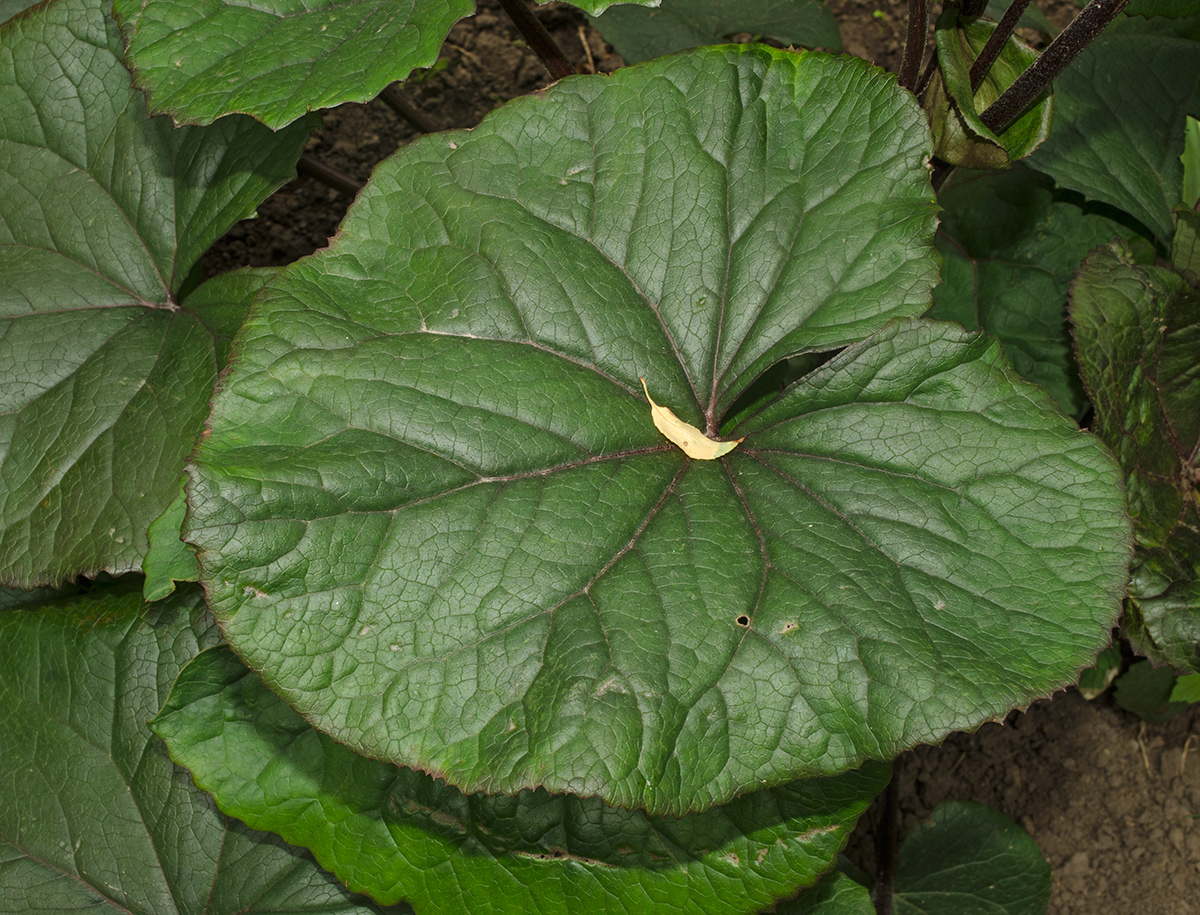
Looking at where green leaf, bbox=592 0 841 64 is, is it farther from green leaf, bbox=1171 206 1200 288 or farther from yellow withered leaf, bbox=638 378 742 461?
yellow withered leaf, bbox=638 378 742 461

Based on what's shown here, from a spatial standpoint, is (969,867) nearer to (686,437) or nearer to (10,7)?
(686,437)

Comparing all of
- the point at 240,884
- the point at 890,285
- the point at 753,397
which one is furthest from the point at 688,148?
the point at 240,884

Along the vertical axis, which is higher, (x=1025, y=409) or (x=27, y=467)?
(x=27, y=467)

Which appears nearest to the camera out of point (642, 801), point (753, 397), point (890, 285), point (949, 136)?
point (642, 801)

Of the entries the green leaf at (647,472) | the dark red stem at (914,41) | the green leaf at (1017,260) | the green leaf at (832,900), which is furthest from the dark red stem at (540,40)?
the green leaf at (832,900)

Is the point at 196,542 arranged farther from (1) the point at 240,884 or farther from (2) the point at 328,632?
(1) the point at 240,884

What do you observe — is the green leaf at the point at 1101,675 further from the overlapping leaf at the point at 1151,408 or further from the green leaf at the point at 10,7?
the green leaf at the point at 10,7

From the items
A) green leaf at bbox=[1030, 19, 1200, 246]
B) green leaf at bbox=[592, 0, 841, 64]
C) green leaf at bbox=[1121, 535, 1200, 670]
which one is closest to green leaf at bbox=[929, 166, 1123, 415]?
green leaf at bbox=[1030, 19, 1200, 246]
